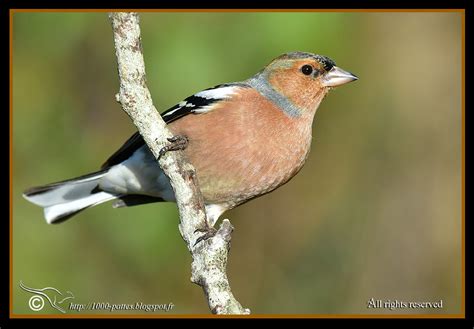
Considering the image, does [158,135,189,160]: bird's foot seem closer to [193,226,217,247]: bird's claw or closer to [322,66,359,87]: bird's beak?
[193,226,217,247]: bird's claw

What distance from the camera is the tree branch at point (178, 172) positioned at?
4.34 meters

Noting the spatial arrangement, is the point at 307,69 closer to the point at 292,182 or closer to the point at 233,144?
the point at 233,144

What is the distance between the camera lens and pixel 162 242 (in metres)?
6.38

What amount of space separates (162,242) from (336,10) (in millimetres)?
2733

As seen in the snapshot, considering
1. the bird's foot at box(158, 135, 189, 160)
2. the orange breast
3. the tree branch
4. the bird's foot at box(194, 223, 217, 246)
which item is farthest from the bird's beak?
the bird's foot at box(194, 223, 217, 246)

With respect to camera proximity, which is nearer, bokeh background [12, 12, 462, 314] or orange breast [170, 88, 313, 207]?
orange breast [170, 88, 313, 207]

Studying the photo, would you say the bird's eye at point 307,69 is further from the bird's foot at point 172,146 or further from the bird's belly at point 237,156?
the bird's foot at point 172,146

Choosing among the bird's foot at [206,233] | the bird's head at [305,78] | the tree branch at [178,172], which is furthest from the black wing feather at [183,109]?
the bird's foot at [206,233]

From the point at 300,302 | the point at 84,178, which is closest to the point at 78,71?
the point at 84,178
